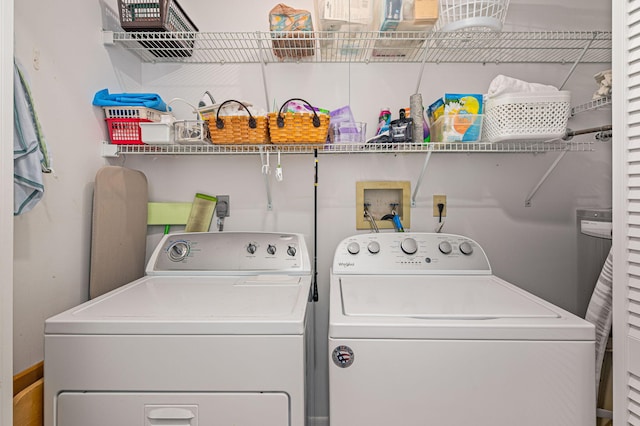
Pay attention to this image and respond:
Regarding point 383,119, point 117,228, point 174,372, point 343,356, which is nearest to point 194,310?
point 174,372

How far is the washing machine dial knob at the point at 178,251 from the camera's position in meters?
1.66

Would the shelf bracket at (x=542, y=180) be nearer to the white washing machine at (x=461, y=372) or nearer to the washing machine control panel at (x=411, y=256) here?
the washing machine control panel at (x=411, y=256)

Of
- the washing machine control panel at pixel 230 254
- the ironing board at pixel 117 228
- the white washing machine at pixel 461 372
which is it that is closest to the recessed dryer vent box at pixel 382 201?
the washing machine control panel at pixel 230 254

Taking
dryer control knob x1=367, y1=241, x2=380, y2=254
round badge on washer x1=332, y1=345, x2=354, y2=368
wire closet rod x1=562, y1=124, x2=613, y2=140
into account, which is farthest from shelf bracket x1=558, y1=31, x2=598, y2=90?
round badge on washer x1=332, y1=345, x2=354, y2=368

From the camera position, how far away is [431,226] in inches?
77.2

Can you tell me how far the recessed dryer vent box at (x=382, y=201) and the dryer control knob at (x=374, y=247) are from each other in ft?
0.91

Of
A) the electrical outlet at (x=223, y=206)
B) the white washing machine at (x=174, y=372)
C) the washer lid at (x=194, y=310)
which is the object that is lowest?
the white washing machine at (x=174, y=372)

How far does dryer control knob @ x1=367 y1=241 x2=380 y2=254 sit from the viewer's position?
1.65 meters

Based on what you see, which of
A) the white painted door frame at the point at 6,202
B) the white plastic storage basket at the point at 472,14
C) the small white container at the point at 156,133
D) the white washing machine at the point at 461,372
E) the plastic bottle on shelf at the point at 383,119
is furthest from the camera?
the plastic bottle on shelf at the point at 383,119

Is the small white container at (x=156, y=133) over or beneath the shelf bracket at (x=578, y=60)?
beneath

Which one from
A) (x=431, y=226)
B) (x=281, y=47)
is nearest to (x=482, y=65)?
(x=431, y=226)

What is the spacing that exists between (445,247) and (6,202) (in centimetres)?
157

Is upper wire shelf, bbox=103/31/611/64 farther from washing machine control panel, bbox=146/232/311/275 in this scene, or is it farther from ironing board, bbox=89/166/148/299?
washing machine control panel, bbox=146/232/311/275

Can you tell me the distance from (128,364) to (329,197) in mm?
1241
